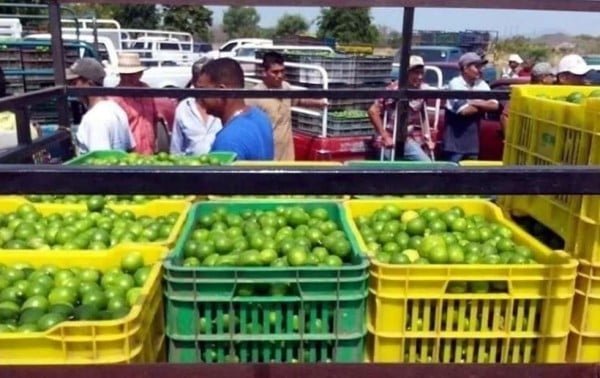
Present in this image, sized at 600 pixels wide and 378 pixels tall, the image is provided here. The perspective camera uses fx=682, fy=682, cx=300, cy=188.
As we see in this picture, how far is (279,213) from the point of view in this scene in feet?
9.97

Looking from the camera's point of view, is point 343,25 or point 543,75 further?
point 343,25

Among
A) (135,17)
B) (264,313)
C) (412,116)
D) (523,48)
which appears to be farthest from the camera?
(523,48)

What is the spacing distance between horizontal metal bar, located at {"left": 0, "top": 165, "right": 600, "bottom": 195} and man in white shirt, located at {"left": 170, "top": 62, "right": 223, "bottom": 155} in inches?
172

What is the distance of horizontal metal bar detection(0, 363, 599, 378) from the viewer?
1539 mm

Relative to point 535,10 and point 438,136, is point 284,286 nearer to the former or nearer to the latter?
point 535,10

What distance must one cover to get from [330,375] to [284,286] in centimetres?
68

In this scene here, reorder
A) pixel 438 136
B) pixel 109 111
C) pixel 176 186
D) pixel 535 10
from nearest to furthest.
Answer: pixel 176 186
pixel 535 10
pixel 109 111
pixel 438 136

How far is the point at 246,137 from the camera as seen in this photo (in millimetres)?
4301

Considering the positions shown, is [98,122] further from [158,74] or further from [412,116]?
[158,74]

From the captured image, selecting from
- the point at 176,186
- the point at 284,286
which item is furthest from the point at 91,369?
the point at 284,286

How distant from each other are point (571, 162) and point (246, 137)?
2.26 meters

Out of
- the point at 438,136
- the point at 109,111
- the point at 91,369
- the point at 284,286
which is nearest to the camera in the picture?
the point at 91,369

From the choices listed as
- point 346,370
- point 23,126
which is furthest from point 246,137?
point 346,370

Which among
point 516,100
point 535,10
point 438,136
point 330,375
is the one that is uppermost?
point 535,10
